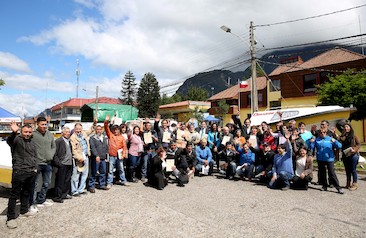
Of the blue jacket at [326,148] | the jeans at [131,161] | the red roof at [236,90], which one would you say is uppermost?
the red roof at [236,90]

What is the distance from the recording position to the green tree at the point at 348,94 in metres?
17.8

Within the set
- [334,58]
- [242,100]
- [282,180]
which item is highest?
[334,58]

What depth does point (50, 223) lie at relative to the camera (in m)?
4.74

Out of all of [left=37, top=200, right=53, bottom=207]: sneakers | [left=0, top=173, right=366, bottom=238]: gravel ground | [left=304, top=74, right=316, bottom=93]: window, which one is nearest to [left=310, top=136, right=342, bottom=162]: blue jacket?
[left=0, top=173, right=366, bottom=238]: gravel ground

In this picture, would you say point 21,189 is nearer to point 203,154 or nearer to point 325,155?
point 203,154

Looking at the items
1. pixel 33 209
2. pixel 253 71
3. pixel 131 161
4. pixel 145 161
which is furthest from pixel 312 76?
pixel 33 209

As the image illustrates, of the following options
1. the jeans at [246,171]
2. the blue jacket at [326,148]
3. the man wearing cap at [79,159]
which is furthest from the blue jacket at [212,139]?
the man wearing cap at [79,159]

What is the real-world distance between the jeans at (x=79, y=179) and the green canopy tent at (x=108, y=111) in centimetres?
Answer: 1786

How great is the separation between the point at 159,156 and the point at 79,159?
238 centimetres

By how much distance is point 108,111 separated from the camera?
84.0 ft

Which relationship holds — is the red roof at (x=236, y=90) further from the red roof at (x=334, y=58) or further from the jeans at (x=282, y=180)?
the jeans at (x=282, y=180)

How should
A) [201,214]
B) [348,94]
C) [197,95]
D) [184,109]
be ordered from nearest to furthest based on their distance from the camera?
1. [201,214]
2. [348,94]
3. [184,109]
4. [197,95]

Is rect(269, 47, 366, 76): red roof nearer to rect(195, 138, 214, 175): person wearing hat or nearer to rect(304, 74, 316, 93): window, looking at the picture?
rect(304, 74, 316, 93): window

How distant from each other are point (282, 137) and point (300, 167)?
45.5 inches
